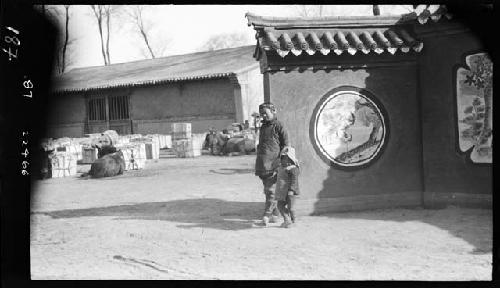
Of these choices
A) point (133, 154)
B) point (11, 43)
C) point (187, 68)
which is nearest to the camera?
point (11, 43)

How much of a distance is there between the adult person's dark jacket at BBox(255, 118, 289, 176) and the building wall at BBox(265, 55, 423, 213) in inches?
14.9

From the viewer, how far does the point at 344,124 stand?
25.0 feet

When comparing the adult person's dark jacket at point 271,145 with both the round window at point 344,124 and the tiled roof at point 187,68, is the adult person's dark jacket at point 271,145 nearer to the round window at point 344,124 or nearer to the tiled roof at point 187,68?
the round window at point 344,124

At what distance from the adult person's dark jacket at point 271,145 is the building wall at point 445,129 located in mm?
2414

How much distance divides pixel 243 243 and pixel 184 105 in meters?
9.50

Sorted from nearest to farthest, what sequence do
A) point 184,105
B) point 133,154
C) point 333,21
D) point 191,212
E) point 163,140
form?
point 333,21, point 191,212, point 133,154, point 163,140, point 184,105

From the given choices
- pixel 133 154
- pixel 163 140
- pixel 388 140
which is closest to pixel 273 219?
pixel 388 140

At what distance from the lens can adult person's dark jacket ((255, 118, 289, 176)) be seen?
7.18m

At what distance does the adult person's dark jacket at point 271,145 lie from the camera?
7184 mm

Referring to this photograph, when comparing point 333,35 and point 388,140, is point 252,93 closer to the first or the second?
point 333,35

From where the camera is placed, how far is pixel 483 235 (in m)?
6.43

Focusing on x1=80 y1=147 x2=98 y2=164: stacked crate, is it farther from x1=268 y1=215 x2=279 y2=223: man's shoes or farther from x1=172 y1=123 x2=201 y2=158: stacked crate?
x1=268 y1=215 x2=279 y2=223: man's shoes

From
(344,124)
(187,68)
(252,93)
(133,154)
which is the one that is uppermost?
(187,68)
